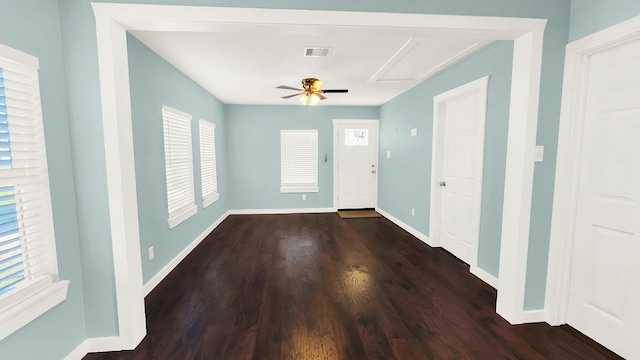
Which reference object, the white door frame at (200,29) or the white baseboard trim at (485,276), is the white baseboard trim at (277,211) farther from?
the white door frame at (200,29)

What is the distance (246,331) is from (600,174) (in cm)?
289

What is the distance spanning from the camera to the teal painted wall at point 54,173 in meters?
1.39

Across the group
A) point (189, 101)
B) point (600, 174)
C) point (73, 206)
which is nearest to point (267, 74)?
point (189, 101)

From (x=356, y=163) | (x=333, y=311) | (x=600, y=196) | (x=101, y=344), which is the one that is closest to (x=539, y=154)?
(x=600, y=196)

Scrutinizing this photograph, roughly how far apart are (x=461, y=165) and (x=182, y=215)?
371 cm

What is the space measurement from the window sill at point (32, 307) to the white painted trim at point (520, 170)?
321 centimetres

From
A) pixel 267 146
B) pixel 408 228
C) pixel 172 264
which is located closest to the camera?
pixel 172 264

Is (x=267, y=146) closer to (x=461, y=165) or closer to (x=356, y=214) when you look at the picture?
(x=356, y=214)

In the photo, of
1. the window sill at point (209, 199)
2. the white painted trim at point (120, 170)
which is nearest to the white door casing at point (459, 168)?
the white painted trim at point (120, 170)

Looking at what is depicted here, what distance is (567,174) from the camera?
79.1 inches

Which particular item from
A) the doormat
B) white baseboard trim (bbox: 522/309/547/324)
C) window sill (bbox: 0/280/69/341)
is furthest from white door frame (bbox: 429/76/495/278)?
window sill (bbox: 0/280/69/341)

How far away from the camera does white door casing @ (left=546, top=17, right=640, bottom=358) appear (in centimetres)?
168

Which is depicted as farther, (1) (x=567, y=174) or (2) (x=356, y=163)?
(2) (x=356, y=163)

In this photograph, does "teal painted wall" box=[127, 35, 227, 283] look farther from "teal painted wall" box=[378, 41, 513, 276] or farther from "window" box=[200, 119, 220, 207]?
"teal painted wall" box=[378, 41, 513, 276]
